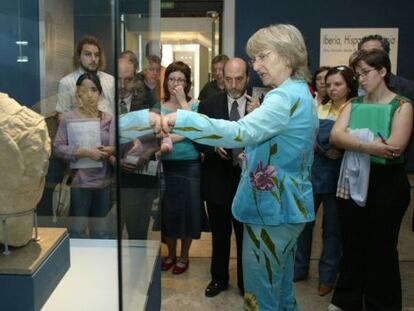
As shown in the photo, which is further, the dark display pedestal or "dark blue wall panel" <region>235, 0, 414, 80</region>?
"dark blue wall panel" <region>235, 0, 414, 80</region>

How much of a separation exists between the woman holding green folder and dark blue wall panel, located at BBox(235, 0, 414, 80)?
3.84 metres

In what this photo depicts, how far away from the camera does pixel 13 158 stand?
3.11 feet

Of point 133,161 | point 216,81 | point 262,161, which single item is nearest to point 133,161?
point 133,161

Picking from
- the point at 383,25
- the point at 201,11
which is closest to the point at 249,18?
the point at 201,11

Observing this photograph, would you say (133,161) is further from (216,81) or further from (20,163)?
(216,81)

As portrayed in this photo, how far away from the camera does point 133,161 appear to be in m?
0.92

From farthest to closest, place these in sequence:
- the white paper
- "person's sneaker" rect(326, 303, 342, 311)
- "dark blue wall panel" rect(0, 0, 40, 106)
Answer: "person's sneaker" rect(326, 303, 342, 311), "dark blue wall panel" rect(0, 0, 40, 106), the white paper

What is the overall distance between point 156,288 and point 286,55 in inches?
32.6

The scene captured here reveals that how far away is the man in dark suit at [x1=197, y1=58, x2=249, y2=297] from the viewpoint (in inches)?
107

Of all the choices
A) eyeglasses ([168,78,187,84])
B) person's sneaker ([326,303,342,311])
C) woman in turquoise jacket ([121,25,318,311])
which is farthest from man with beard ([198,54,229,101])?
woman in turquoise jacket ([121,25,318,311])

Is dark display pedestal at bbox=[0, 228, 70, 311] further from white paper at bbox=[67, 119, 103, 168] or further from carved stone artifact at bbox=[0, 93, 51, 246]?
white paper at bbox=[67, 119, 103, 168]

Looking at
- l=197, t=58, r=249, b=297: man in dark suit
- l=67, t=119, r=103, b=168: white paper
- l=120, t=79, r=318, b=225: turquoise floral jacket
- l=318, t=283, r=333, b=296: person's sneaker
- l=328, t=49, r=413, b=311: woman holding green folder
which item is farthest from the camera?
l=318, t=283, r=333, b=296: person's sneaker

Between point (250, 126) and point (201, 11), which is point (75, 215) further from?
point (201, 11)

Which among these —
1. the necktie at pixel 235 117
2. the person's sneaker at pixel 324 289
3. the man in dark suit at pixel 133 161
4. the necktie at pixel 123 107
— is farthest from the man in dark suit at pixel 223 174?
the necktie at pixel 123 107
